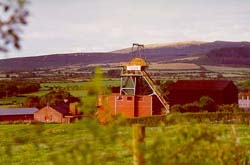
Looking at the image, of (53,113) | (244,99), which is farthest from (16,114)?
(244,99)

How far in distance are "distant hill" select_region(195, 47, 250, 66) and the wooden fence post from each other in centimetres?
16300

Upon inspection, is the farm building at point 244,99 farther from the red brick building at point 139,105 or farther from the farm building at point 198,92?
the red brick building at point 139,105

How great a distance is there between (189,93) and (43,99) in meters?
20.0

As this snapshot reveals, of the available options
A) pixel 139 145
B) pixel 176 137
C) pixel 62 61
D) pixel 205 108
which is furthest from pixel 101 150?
pixel 62 61

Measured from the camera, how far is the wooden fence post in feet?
12.9

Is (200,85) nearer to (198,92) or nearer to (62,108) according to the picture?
(198,92)

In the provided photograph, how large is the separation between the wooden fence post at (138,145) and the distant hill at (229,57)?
162997 mm

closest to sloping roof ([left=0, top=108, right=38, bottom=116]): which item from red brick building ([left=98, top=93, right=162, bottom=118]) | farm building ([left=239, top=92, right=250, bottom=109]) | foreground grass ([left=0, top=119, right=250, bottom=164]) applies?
red brick building ([left=98, top=93, right=162, bottom=118])

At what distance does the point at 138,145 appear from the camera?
13.3ft

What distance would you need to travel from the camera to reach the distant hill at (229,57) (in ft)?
544

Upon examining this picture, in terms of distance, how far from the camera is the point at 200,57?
178 metres

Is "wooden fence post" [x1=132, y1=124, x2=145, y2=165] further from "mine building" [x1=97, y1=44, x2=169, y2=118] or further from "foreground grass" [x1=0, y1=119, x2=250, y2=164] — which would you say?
"mine building" [x1=97, y1=44, x2=169, y2=118]

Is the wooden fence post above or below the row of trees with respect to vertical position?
above

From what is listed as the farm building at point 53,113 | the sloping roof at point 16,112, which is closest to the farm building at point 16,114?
the sloping roof at point 16,112
